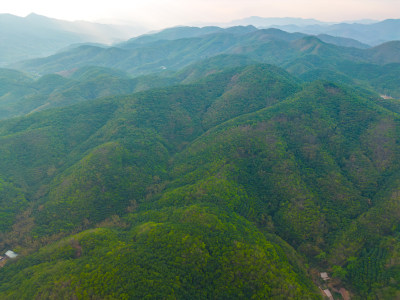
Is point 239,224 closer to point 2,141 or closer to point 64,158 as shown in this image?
point 64,158

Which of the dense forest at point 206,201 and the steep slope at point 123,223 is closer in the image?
the steep slope at point 123,223

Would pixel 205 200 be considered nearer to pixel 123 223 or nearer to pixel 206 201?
pixel 206 201

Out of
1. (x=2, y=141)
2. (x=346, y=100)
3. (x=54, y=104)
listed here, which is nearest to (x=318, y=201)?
(x=346, y=100)

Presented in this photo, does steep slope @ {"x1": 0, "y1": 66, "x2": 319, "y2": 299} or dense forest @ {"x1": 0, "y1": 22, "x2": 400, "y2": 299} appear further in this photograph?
dense forest @ {"x1": 0, "y1": 22, "x2": 400, "y2": 299}

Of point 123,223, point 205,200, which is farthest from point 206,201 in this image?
point 123,223

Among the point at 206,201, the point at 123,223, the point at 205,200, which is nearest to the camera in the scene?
the point at 206,201

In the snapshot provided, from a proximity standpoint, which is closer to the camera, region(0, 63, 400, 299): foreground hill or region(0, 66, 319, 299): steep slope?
→ region(0, 66, 319, 299): steep slope
